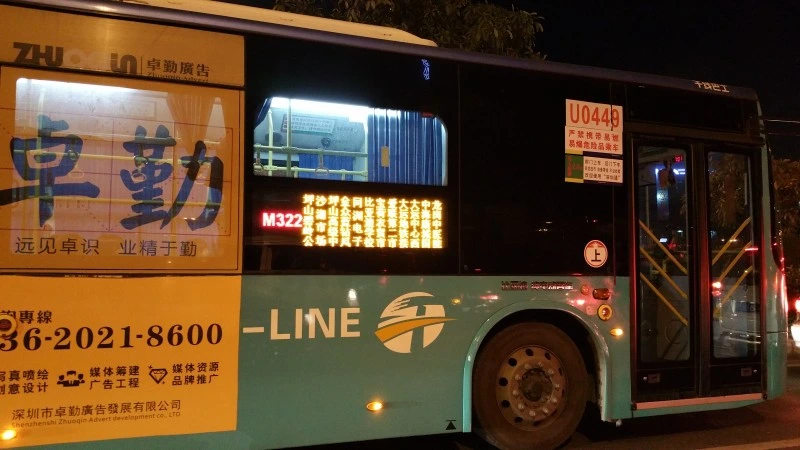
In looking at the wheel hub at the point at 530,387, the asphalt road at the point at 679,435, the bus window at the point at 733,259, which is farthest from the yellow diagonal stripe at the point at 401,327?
the bus window at the point at 733,259

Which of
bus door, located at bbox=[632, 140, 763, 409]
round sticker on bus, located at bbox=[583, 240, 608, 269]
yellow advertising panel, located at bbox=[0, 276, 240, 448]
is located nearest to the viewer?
yellow advertising panel, located at bbox=[0, 276, 240, 448]

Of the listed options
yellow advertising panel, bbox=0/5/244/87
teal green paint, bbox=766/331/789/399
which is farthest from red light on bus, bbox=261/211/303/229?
teal green paint, bbox=766/331/789/399

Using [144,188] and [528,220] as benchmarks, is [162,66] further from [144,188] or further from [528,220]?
[528,220]

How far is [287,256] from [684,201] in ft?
11.5

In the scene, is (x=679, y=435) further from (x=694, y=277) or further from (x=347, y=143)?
(x=347, y=143)

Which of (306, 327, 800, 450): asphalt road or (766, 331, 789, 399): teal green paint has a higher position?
(766, 331, 789, 399): teal green paint

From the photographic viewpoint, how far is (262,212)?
4.11 meters

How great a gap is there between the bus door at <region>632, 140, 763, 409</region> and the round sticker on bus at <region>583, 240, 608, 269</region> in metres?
0.34

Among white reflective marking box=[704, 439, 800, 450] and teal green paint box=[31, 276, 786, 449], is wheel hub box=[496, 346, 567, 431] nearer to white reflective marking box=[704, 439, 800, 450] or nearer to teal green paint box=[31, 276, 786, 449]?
teal green paint box=[31, 276, 786, 449]

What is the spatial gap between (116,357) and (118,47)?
6.28ft

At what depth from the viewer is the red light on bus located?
4113 mm

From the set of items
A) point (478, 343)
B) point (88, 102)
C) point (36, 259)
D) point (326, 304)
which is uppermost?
point (88, 102)

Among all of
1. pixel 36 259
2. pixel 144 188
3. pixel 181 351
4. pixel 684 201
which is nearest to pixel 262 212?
pixel 144 188

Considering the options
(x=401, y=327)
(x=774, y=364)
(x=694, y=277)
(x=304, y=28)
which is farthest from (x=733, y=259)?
→ (x=304, y=28)
